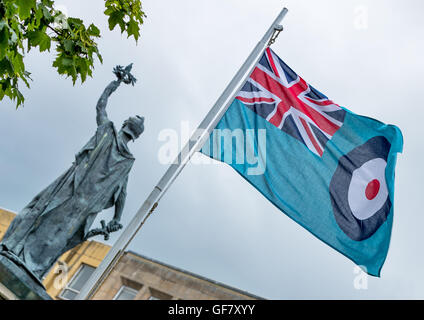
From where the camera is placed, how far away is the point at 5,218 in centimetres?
2484

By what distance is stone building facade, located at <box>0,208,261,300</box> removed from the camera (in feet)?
70.4

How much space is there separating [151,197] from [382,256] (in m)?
4.24

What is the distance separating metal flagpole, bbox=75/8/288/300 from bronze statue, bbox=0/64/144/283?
68cm

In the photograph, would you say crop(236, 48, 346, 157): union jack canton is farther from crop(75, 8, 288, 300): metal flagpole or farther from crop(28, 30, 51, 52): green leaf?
crop(28, 30, 51, 52): green leaf

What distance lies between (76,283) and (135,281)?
327 centimetres

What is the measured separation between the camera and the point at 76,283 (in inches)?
925

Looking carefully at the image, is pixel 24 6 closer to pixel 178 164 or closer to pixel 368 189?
pixel 178 164

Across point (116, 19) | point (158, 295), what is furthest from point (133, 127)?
point (158, 295)

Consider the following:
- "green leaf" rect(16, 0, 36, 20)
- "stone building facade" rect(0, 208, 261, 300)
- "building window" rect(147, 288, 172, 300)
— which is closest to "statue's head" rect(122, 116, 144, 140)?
"green leaf" rect(16, 0, 36, 20)

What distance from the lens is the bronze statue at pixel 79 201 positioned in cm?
572

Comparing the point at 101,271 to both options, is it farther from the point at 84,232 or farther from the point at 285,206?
the point at 285,206

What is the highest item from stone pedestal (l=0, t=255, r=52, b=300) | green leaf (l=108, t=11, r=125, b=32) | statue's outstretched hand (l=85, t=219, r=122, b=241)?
green leaf (l=108, t=11, r=125, b=32)

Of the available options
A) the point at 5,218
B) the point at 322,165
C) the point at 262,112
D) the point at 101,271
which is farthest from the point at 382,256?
the point at 5,218
